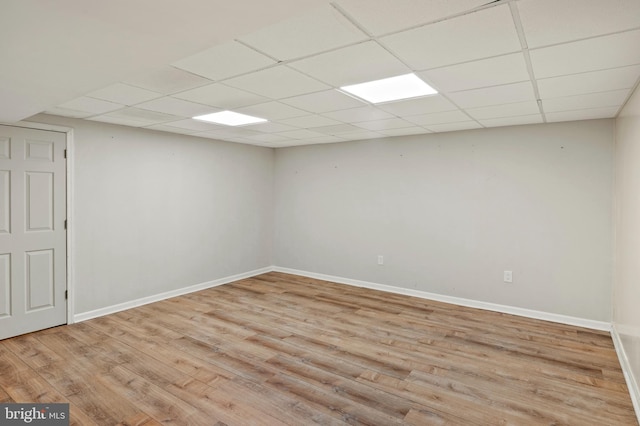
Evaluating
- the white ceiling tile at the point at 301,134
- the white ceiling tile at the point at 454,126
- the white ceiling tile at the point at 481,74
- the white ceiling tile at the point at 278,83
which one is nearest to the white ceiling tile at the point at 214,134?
the white ceiling tile at the point at 301,134

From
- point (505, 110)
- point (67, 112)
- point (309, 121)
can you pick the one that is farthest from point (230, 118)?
point (505, 110)

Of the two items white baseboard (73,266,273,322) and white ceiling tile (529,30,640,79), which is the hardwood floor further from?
white ceiling tile (529,30,640,79)

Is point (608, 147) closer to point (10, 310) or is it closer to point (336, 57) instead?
point (336, 57)

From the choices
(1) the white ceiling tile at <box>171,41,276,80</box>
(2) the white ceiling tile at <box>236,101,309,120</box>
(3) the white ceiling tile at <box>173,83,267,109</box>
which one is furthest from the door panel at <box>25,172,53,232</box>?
(1) the white ceiling tile at <box>171,41,276,80</box>

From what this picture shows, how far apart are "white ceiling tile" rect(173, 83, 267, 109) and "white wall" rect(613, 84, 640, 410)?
295 centimetres

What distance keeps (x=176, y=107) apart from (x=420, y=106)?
2.30 metres

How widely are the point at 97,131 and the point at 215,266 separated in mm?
2489

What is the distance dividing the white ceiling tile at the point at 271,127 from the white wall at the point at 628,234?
3278mm

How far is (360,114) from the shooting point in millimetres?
3734

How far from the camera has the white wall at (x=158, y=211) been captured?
4.16 metres

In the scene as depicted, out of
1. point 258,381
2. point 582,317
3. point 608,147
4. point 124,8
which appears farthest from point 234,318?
point 608,147

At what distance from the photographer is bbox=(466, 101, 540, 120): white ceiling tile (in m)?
3.33

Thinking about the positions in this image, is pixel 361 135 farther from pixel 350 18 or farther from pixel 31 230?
pixel 31 230

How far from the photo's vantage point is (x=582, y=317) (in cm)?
405
